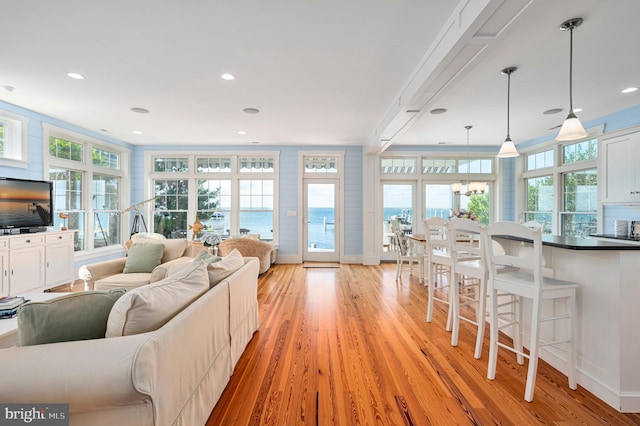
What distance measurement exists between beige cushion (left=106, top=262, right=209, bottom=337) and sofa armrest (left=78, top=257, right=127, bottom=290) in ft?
7.74

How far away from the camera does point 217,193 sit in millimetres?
6875

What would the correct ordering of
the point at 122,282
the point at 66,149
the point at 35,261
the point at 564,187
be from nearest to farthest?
the point at 122,282
the point at 35,261
the point at 66,149
the point at 564,187

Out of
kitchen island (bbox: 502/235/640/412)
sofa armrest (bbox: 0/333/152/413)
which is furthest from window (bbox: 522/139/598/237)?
sofa armrest (bbox: 0/333/152/413)

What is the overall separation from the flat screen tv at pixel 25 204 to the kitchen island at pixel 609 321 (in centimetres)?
613

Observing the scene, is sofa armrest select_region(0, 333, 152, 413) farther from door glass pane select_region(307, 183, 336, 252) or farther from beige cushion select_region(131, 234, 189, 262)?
door glass pane select_region(307, 183, 336, 252)

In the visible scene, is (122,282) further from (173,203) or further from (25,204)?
(173,203)

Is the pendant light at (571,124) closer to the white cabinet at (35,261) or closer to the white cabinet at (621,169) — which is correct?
the white cabinet at (621,169)

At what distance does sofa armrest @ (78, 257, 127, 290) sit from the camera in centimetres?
331

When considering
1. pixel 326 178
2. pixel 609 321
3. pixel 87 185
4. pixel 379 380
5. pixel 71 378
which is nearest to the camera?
pixel 71 378

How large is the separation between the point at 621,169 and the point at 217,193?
291 inches

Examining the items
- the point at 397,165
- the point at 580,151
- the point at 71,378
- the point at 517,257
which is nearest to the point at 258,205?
the point at 397,165

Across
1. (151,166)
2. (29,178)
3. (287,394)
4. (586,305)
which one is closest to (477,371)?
(586,305)

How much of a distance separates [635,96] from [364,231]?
4.68m

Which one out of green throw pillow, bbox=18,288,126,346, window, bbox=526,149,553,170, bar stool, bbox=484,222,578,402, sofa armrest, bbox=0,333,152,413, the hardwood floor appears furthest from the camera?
window, bbox=526,149,553,170
